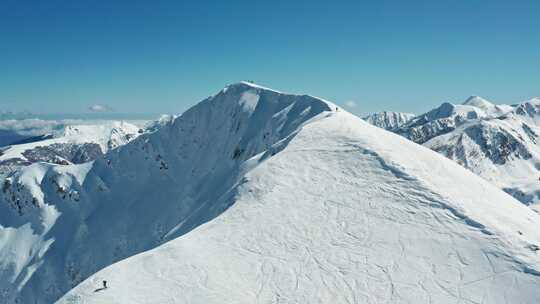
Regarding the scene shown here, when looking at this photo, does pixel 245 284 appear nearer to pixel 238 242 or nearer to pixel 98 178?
pixel 238 242

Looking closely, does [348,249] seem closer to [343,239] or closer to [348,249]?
[348,249]

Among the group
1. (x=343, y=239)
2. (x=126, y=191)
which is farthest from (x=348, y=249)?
(x=126, y=191)

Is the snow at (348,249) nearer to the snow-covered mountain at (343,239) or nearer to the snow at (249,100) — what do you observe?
the snow-covered mountain at (343,239)

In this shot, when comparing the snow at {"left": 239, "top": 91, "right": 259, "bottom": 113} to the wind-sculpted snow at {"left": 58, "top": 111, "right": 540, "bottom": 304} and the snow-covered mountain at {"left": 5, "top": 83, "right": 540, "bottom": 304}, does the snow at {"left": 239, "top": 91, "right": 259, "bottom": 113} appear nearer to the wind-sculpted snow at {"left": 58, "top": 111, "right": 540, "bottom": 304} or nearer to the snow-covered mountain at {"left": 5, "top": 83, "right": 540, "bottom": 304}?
the snow-covered mountain at {"left": 5, "top": 83, "right": 540, "bottom": 304}

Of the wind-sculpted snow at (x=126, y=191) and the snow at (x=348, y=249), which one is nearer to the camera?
the snow at (x=348, y=249)

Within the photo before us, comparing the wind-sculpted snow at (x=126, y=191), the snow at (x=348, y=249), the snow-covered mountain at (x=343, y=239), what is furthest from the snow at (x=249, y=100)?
the snow at (x=348, y=249)

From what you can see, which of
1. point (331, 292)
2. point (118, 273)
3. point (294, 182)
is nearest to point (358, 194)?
point (294, 182)

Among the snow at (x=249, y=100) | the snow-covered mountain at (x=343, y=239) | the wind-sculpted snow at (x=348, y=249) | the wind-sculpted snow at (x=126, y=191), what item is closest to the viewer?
the wind-sculpted snow at (x=348, y=249)

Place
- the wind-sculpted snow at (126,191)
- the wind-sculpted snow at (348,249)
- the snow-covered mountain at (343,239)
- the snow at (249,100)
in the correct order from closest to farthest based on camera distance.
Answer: the wind-sculpted snow at (348,249) < the snow-covered mountain at (343,239) < the wind-sculpted snow at (126,191) < the snow at (249,100)
